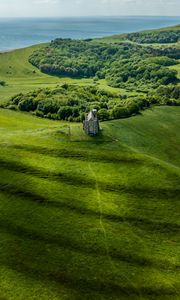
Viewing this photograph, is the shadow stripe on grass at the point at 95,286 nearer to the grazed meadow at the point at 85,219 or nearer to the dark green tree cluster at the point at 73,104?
the grazed meadow at the point at 85,219

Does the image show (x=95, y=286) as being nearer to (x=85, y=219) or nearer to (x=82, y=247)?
(x=82, y=247)

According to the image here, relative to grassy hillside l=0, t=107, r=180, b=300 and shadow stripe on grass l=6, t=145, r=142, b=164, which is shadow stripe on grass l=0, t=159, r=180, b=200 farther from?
shadow stripe on grass l=6, t=145, r=142, b=164

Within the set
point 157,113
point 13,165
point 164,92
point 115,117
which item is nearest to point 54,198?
point 13,165

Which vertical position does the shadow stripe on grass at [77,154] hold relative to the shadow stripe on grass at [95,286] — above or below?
above

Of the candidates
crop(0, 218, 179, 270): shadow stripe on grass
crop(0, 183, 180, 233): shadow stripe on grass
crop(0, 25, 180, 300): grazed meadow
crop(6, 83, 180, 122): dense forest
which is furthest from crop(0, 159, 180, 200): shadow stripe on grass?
crop(6, 83, 180, 122): dense forest

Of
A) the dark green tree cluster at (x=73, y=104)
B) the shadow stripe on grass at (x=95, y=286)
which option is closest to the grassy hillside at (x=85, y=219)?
the shadow stripe on grass at (x=95, y=286)

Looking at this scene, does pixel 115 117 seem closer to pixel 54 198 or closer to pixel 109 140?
pixel 109 140

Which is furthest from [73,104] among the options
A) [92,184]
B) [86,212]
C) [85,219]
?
[85,219]
